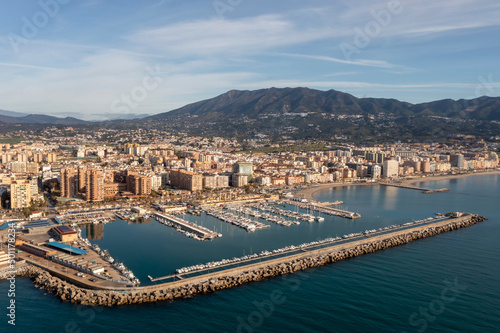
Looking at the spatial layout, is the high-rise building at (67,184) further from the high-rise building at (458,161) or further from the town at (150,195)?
the high-rise building at (458,161)

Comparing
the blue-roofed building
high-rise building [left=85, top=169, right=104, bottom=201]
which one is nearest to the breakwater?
the blue-roofed building

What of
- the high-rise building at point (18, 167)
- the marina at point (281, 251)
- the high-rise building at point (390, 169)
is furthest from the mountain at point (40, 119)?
the marina at point (281, 251)

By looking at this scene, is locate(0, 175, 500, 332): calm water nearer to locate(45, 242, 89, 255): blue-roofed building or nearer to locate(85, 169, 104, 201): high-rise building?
locate(45, 242, 89, 255): blue-roofed building

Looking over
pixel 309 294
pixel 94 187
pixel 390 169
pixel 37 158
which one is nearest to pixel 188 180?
pixel 94 187

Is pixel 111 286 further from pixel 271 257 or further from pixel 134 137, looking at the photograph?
pixel 134 137

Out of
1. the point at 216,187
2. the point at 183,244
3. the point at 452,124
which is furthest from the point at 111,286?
the point at 452,124

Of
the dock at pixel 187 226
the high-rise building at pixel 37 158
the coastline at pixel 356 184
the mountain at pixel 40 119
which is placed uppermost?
the mountain at pixel 40 119
